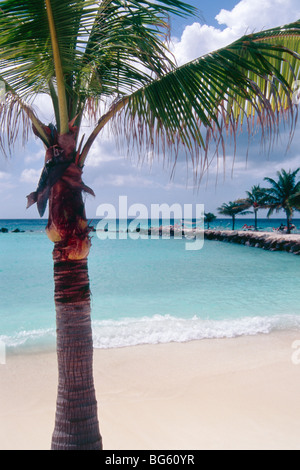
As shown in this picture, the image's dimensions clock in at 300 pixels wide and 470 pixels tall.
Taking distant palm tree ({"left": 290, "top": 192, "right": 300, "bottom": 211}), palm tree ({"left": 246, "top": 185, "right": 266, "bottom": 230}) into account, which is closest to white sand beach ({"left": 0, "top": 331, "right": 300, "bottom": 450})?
distant palm tree ({"left": 290, "top": 192, "right": 300, "bottom": 211})

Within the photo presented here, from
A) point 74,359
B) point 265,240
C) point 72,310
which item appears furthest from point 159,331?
point 265,240

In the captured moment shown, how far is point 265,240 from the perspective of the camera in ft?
111

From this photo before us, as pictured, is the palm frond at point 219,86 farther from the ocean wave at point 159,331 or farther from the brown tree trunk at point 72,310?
the ocean wave at point 159,331

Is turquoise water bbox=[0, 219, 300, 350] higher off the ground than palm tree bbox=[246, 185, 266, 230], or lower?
lower

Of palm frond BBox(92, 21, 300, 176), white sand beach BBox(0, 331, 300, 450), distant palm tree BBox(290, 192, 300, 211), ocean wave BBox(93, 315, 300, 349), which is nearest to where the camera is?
palm frond BBox(92, 21, 300, 176)

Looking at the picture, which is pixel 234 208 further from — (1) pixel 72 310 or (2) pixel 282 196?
(1) pixel 72 310

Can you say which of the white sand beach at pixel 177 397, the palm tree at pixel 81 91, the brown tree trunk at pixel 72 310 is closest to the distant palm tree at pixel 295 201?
the white sand beach at pixel 177 397

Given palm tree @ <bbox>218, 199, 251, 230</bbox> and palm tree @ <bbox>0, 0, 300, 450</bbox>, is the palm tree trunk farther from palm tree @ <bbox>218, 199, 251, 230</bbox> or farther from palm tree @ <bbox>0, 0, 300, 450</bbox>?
palm tree @ <bbox>218, 199, 251, 230</bbox>

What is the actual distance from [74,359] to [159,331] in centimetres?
694

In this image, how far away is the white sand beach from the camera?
4895 millimetres

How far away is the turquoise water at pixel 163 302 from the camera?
32.0ft

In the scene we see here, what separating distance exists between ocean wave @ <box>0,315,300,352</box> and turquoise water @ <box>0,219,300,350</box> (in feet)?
0.08

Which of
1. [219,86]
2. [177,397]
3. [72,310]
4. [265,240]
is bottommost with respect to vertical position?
[177,397]

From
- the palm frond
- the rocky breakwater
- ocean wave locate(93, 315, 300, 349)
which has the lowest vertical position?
ocean wave locate(93, 315, 300, 349)
